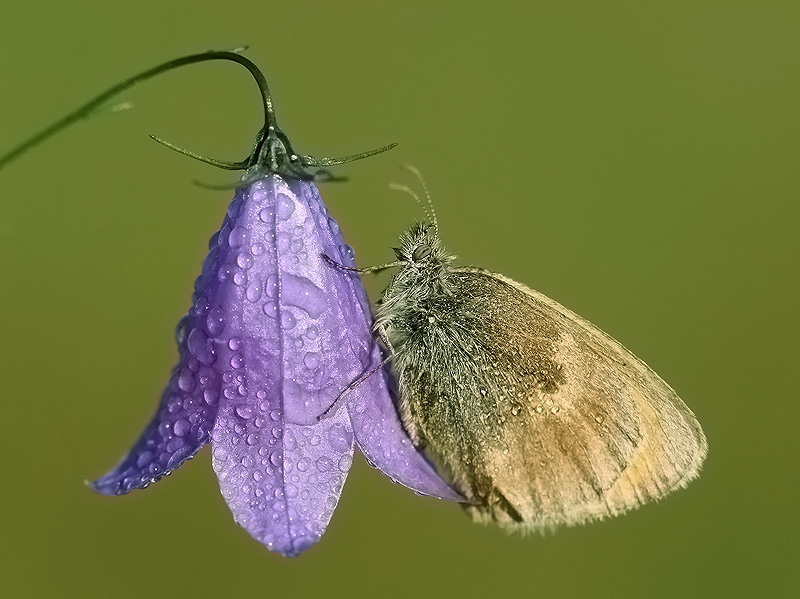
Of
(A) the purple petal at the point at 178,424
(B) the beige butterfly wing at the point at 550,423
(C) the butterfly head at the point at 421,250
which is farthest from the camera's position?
(C) the butterfly head at the point at 421,250

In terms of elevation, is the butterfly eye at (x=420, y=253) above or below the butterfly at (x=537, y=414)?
above

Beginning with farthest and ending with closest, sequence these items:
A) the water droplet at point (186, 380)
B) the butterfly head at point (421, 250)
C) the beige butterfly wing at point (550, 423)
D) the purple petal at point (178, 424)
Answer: the butterfly head at point (421, 250), the beige butterfly wing at point (550, 423), the water droplet at point (186, 380), the purple petal at point (178, 424)

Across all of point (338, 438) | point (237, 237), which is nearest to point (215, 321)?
point (237, 237)

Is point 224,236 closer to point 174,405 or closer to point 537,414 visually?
point 174,405

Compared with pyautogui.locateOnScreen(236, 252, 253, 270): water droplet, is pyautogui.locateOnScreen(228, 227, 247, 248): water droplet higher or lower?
higher

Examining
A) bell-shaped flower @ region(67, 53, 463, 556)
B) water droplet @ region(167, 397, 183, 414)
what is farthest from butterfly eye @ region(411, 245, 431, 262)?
water droplet @ region(167, 397, 183, 414)

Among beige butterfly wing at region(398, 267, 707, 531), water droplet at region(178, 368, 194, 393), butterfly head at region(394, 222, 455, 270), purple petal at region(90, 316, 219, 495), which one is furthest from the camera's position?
butterfly head at region(394, 222, 455, 270)

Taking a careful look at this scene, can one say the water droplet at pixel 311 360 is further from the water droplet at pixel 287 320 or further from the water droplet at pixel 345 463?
the water droplet at pixel 345 463

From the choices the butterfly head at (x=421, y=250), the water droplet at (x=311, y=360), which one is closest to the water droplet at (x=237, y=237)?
the water droplet at (x=311, y=360)

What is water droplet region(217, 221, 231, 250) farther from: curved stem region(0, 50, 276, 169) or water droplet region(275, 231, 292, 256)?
curved stem region(0, 50, 276, 169)
